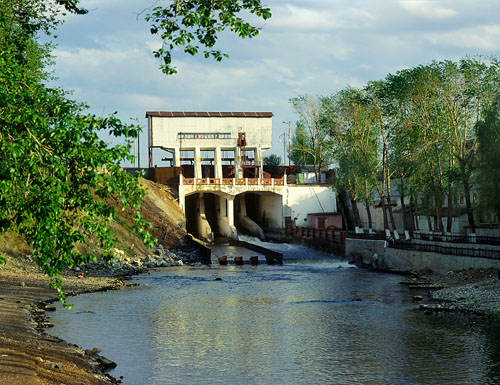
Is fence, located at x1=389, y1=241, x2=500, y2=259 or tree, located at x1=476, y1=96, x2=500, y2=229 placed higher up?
tree, located at x1=476, y1=96, x2=500, y2=229

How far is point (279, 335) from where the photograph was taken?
75.4 feet

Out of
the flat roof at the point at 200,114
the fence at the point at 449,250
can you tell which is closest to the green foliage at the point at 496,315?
the fence at the point at 449,250

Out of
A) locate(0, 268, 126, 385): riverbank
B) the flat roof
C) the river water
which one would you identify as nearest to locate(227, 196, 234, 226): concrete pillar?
the flat roof

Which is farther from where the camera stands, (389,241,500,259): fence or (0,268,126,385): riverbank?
(389,241,500,259): fence

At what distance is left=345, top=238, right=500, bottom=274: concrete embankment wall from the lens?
120 feet

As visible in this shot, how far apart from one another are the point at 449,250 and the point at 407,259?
5.11 m

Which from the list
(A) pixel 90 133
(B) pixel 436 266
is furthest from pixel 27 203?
(B) pixel 436 266

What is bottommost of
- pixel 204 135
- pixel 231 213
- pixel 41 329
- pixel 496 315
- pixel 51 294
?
pixel 496 315

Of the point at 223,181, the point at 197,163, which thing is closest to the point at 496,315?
the point at 223,181

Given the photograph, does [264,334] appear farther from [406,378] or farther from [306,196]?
[306,196]

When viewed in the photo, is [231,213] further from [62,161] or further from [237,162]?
[62,161]

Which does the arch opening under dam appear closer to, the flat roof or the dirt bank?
the dirt bank

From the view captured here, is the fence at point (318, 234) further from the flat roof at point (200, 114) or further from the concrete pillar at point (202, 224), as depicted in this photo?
the flat roof at point (200, 114)

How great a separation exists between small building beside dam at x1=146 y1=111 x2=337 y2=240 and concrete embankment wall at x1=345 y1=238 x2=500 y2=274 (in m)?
24.7
